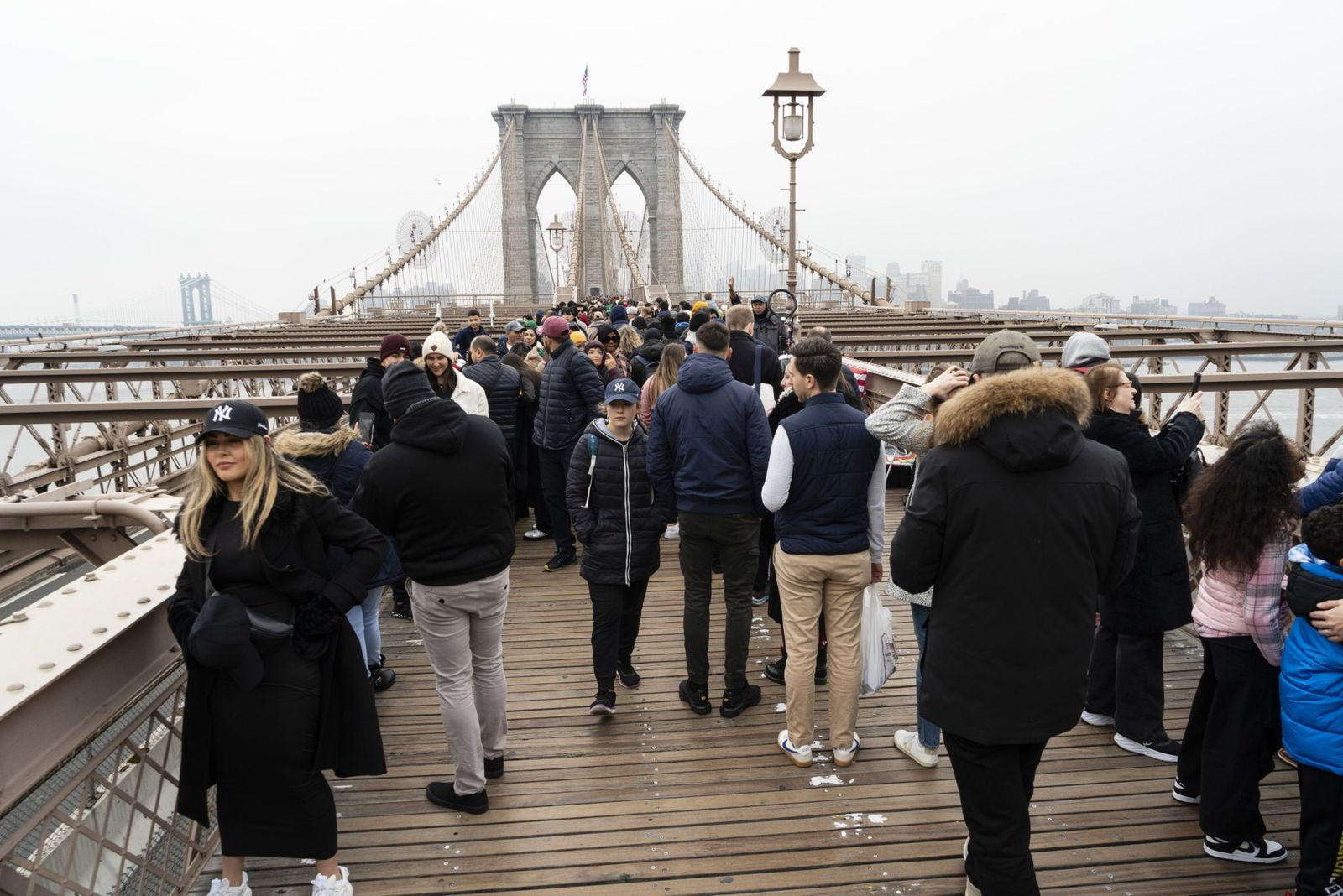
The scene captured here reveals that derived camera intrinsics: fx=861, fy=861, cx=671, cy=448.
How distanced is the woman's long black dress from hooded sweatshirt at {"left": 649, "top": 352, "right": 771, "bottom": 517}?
1.84m

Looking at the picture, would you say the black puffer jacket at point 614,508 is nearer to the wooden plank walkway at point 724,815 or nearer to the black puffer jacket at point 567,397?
the wooden plank walkway at point 724,815

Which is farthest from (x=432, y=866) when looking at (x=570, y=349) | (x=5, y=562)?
(x=5, y=562)

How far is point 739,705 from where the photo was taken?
13.0ft

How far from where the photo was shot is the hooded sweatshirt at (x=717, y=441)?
380 centimetres

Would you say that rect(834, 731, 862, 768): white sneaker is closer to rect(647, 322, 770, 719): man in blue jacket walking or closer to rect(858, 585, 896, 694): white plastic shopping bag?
rect(858, 585, 896, 694): white plastic shopping bag

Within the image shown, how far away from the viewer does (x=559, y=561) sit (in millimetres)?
6113

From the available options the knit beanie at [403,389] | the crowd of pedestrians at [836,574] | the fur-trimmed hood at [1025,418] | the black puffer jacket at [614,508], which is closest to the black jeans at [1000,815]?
the crowd of pedestrians at [836,574]

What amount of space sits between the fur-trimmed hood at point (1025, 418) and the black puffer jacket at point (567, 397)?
11.4ft

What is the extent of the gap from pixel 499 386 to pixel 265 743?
3973mm

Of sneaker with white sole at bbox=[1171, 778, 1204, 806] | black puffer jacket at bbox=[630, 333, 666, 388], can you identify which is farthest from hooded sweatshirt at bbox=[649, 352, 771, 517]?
black puffer jacket at bbox=[630, 333, 666, 388]

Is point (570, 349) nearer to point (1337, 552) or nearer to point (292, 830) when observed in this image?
point (292, 830)

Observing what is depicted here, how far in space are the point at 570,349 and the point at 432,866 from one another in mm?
3379

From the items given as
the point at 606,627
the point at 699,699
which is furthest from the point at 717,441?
the point at 699,699

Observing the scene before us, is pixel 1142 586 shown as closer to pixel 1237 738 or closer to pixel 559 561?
pixel 1237 738
